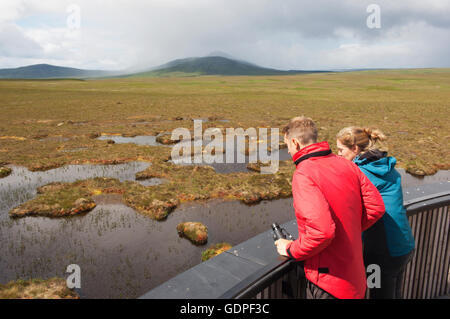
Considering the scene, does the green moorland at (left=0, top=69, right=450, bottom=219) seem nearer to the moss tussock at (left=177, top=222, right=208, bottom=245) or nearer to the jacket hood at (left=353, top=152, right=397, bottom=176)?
the moss tussock at (left=177, top=222, right=208, bottom=245)

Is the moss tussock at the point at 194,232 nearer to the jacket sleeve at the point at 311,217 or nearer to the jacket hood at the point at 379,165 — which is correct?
the jacket hood at the point at 379,165

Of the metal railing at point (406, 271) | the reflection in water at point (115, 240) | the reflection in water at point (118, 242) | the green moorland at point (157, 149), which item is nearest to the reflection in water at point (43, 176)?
the reflection in water at point (115, 240)

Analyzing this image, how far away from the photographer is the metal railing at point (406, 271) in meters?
2.59

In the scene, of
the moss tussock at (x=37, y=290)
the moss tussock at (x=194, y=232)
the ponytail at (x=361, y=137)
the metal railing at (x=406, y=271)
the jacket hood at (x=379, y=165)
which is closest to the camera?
the metal railing at (x=406, y=271)

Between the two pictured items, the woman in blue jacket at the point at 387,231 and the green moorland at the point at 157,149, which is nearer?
the woman in blue jacket at the point at 387,231

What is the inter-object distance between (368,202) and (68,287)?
7.73 m

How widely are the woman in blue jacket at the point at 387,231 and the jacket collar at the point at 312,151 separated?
0.95 metres

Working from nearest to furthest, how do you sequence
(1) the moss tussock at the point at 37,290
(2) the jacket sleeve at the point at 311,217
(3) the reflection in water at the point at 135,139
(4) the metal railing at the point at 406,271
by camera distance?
(2) the jacket sleeve at the point at 311,217 < (4) the metal railing at the point at 406,271 < (1) the moss tussock at the point at 37,290 < (3) the reflection in water at the point at 135,139

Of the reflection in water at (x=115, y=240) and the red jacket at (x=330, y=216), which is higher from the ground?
the red jacket at (x=330, y=216)

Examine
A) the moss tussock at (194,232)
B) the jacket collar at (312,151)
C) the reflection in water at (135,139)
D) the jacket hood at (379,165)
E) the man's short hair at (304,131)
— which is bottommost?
the moss tussock at (194,232)

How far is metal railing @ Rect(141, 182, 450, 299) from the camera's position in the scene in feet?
8.51

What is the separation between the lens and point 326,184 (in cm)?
252

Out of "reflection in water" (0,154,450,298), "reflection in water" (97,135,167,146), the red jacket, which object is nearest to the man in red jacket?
the red jacket
